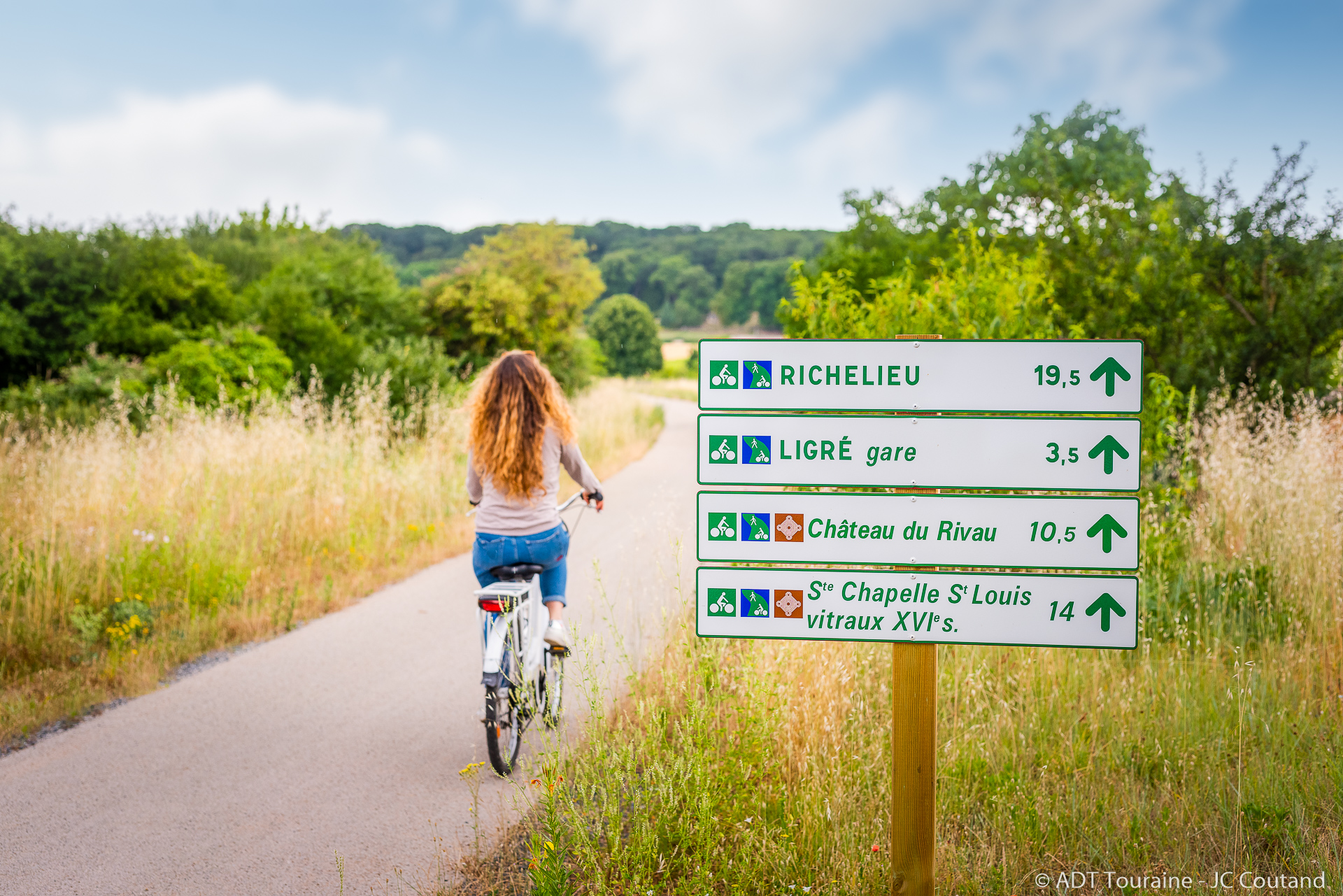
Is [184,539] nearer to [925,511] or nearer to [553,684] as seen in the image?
[553,684]

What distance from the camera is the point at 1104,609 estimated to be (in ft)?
8.89

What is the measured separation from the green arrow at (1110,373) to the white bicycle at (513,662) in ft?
8.73

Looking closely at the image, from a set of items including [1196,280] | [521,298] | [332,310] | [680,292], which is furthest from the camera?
[680,292]

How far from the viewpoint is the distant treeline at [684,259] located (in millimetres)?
45750

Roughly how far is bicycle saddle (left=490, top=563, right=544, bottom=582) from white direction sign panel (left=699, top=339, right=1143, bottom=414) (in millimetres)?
1807

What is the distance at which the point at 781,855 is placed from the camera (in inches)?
119

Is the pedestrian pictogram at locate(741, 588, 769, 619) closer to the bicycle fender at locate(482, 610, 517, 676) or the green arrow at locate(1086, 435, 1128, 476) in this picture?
the green arrow at locate(1086, 435, 1128, 476)

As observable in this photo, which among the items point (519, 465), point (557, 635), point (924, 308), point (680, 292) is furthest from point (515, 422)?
point (680, 292)

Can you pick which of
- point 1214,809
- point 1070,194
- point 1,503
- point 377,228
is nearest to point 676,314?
point 377,228

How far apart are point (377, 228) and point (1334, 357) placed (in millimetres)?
54312

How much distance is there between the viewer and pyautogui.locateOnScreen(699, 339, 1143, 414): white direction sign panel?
9.00 feet

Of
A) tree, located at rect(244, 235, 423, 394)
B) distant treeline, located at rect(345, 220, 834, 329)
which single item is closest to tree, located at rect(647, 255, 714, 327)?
distant treeline, located at rect(345, 220, 834, 329)

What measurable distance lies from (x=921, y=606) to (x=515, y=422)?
2.31 m

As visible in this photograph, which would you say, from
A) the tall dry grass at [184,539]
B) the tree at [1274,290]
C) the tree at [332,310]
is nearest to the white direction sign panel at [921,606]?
the tall dry grass at [184,539]
